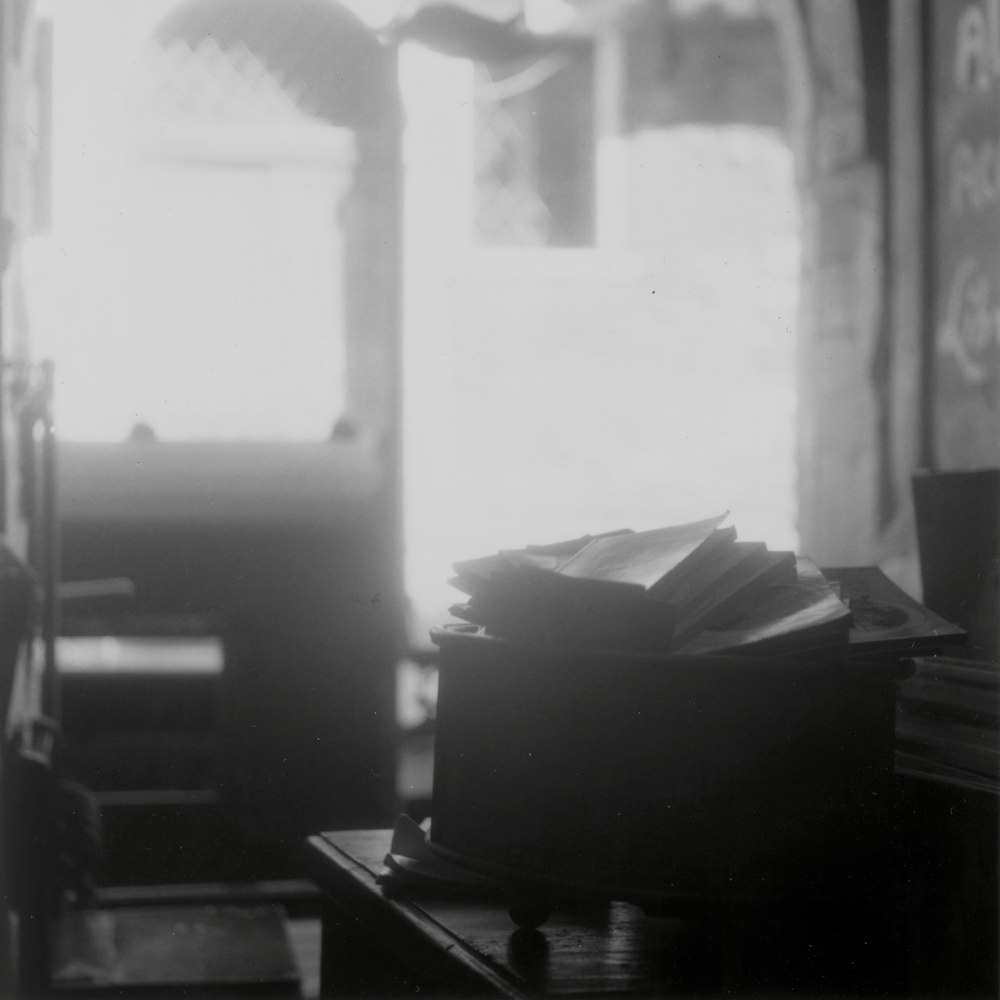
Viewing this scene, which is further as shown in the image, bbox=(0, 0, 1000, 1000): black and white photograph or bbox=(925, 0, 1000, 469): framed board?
bbox=(925, 0, 1000, 469): framed board

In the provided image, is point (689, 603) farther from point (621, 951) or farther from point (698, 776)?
point (621, 951)

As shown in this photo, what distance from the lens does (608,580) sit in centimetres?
127

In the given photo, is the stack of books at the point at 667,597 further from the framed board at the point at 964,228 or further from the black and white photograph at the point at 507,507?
the framed board at the point at 964,228

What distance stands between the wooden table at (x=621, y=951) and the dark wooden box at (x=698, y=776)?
4 centimetres

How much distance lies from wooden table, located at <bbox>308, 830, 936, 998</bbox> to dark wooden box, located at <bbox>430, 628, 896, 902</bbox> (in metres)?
0.04

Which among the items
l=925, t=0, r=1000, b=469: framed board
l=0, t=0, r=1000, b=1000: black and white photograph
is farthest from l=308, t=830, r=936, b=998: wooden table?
l=925, t=0, r=1000, b=469: framed board

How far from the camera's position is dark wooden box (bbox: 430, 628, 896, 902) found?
1.23m

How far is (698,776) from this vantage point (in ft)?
4.05

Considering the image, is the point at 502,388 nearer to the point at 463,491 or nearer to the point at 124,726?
A: the point at 463,491

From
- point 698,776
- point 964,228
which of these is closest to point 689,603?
point 698,776

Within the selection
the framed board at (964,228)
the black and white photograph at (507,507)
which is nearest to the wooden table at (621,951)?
the black and white photograph at (507,507)

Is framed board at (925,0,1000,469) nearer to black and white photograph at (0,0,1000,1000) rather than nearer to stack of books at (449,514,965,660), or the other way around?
black and white photograph at (0,0,1000,1000)

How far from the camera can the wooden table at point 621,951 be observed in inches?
47.2

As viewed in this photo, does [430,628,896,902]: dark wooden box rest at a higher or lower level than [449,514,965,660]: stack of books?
lower
